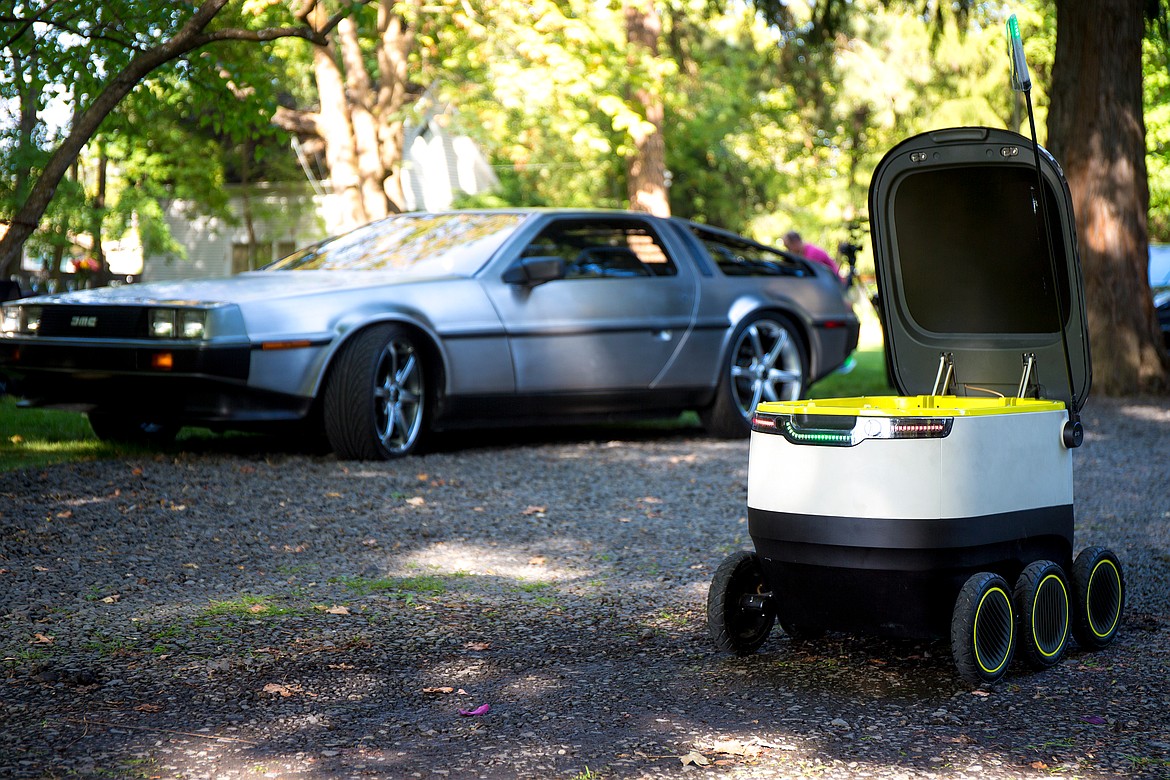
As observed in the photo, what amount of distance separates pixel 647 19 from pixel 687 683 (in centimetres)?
2281

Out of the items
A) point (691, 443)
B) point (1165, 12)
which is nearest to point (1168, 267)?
point (1165, 12)

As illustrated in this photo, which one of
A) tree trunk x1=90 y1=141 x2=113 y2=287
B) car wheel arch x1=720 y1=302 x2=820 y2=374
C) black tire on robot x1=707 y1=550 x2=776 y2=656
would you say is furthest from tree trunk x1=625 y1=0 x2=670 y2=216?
black tire on robot x1=707 y1=550 x2=776 y2=656

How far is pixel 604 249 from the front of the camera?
9.37 metres

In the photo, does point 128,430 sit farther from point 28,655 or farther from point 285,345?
point 28,655

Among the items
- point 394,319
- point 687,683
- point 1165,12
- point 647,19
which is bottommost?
point 687,683

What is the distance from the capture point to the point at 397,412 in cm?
823

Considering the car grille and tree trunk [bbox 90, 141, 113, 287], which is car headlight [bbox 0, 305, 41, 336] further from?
tree trunk [bbox 90, 141, 113, 287]

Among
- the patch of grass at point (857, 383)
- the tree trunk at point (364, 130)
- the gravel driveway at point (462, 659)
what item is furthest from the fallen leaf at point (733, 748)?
the tree trunk at point (364, 130)

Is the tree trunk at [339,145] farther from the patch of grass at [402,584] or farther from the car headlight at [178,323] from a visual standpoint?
the patch of grass at [402,584]

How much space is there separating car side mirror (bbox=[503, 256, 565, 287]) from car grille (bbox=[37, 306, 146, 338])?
88.0 inches

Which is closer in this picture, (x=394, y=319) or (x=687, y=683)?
(x=687, y=683)

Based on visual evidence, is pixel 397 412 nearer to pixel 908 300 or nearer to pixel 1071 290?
pixel 908 300

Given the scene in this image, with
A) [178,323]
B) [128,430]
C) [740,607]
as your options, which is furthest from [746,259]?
[740,607]

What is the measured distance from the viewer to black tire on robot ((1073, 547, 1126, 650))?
419cm
